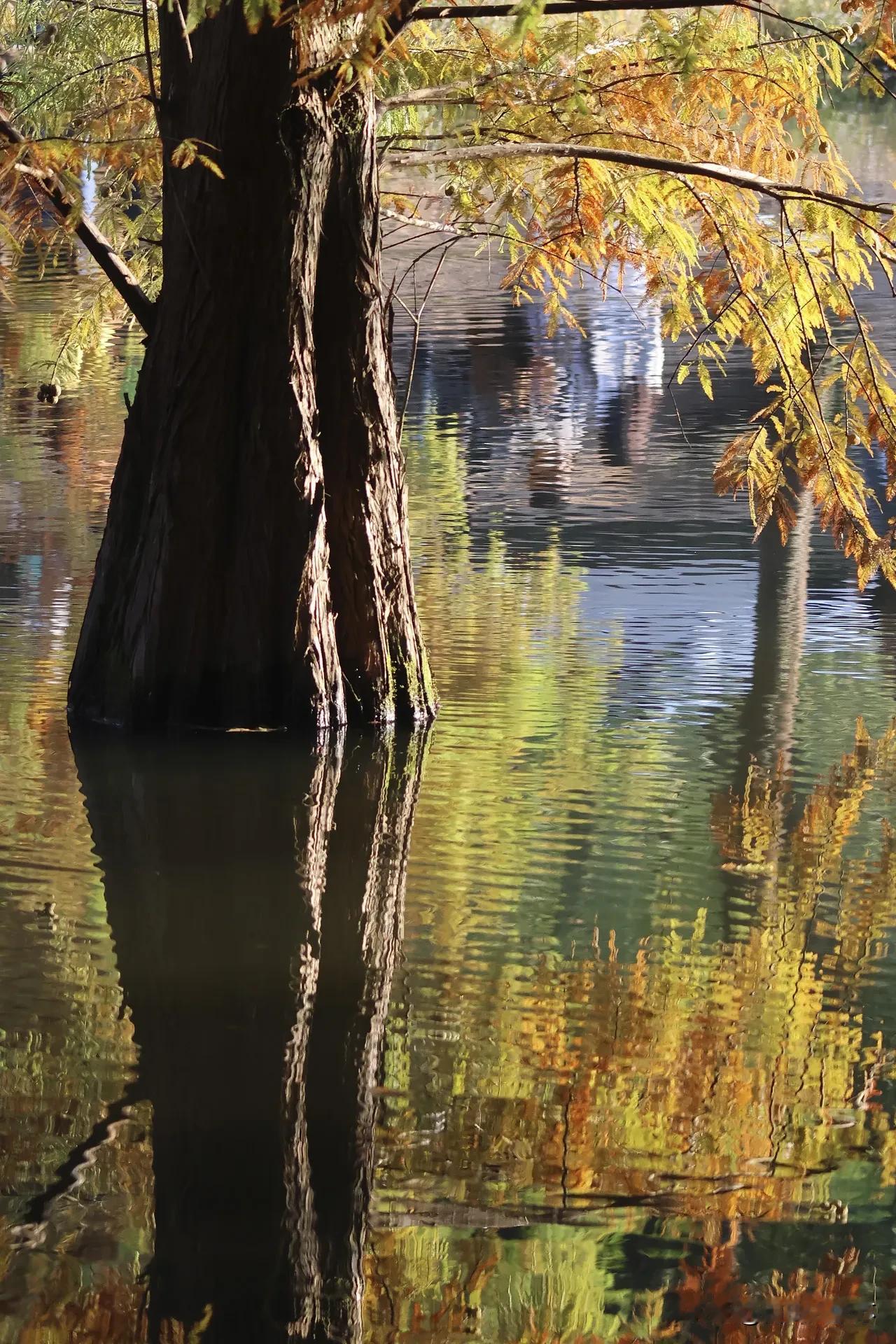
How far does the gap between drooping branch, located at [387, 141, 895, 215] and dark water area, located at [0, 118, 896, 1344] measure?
2.28 m

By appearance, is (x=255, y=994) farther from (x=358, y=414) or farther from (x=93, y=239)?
(x=93, y=239)

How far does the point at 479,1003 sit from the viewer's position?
4480mm

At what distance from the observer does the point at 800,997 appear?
4559 millimetres

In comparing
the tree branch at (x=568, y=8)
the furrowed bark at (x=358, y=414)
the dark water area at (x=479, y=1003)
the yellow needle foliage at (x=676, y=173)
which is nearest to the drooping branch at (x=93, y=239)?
the yellow needle foliage at (x=676, y=173)

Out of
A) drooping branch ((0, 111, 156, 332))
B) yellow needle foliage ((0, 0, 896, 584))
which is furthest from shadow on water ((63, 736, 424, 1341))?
yellow needle foliage ((0, 0, 896, 584))

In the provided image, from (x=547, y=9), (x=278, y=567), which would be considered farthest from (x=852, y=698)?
A: (x=547, y=9)

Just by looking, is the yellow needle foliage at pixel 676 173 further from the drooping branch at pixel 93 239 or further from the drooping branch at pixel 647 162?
the drooping branch at pixel 93 239

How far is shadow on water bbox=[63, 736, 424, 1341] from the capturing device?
3174 mm

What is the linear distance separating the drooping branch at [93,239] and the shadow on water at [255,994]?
191 centimetres

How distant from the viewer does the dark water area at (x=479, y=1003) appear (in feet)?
10.3

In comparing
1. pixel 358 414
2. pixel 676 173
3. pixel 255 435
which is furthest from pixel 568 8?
pixel 255 435

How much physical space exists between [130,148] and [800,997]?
18.0 feet

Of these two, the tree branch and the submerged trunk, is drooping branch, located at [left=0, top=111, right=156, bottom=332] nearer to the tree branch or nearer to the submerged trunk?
the submerged trunk

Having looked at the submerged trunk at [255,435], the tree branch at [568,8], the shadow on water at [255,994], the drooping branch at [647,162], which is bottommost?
the shadow on water at [255,994]
